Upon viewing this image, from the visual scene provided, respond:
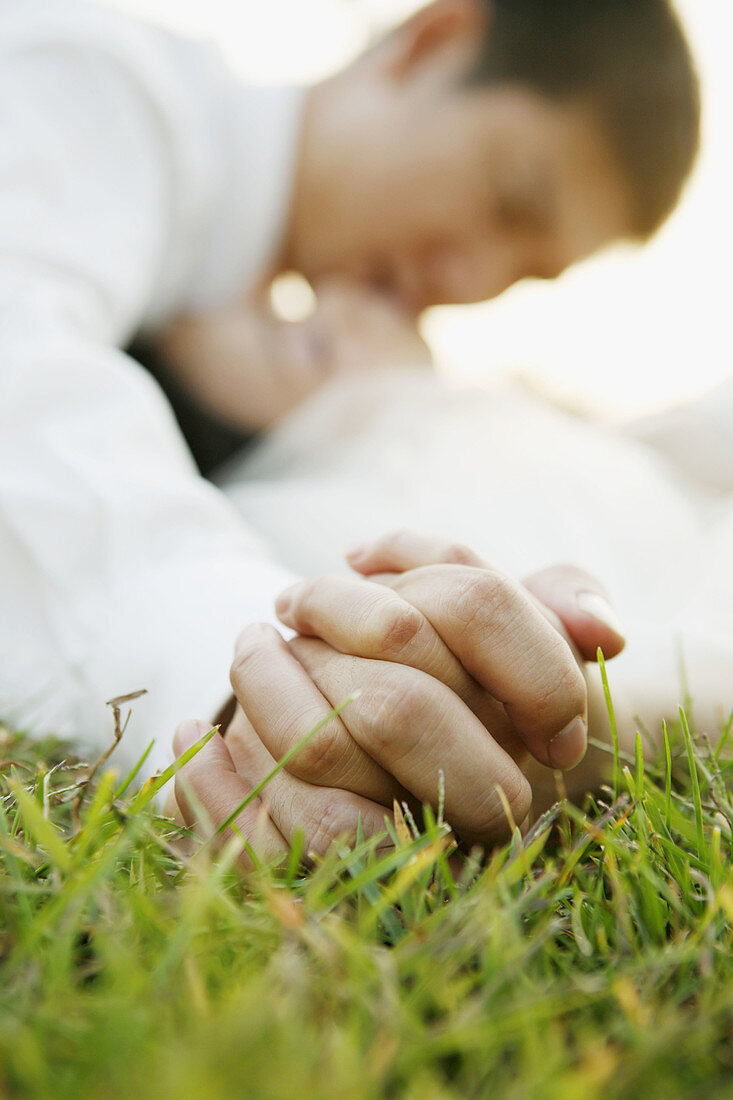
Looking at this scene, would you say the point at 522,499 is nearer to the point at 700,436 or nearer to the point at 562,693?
the point at 562,693

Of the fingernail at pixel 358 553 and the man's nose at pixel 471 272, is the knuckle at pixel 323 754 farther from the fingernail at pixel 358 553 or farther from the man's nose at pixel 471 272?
the man's nose at pixel 471 272

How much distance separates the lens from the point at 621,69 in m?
1.75

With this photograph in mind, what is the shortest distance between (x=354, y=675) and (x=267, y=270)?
1554mm

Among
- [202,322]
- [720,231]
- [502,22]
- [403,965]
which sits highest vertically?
[502,22]

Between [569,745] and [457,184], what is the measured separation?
57.0 inches

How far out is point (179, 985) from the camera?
25cm

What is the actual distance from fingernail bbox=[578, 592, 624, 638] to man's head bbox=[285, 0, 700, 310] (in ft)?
4.33

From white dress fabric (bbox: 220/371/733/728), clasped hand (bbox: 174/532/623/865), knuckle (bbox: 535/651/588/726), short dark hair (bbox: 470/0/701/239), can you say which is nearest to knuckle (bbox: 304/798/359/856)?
clasped hand (bbox: 174/532/623/865)

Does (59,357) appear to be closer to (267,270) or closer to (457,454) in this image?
(457,454)

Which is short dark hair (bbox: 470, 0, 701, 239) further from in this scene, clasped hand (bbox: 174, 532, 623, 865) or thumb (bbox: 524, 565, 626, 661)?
clasped hand (bbox: 174, 532, 623, 865)

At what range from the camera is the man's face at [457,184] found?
5.20 feet

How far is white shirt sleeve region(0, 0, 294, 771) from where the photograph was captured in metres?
0.68

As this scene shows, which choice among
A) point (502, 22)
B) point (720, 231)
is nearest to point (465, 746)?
point (502, 22)

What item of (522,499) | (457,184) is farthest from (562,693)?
(457,184)
